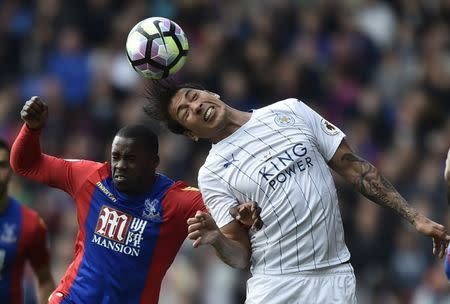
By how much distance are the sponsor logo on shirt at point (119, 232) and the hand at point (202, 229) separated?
956 mm

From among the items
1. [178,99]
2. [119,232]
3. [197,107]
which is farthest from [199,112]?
[119,232]

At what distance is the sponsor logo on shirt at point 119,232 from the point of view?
7617 mm

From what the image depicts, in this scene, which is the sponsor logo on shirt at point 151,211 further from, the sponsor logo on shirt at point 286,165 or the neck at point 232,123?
the sponsor logo on shirt at point 286,165

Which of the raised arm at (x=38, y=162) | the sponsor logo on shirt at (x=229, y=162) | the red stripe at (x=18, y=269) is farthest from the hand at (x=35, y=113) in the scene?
the red stripe at (x=18, y=269)

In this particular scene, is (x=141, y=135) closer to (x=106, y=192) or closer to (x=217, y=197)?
(x=106, y=192)

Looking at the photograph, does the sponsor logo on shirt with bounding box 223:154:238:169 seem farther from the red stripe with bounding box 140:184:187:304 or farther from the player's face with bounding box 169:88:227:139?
the red stripe with bounding box 140:184:187:304

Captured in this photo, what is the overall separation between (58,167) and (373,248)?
6207mm

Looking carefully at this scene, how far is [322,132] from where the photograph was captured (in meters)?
7.51

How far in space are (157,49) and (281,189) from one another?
1581 millimetres

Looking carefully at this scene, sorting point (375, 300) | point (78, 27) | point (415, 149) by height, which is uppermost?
point (78, 27)

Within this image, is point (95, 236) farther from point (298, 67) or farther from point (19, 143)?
point (298, 67)

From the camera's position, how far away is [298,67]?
15094 mm

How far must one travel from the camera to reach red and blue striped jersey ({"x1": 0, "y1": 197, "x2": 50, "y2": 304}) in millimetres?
8703

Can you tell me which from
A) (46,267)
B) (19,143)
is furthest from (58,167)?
(46,267)
